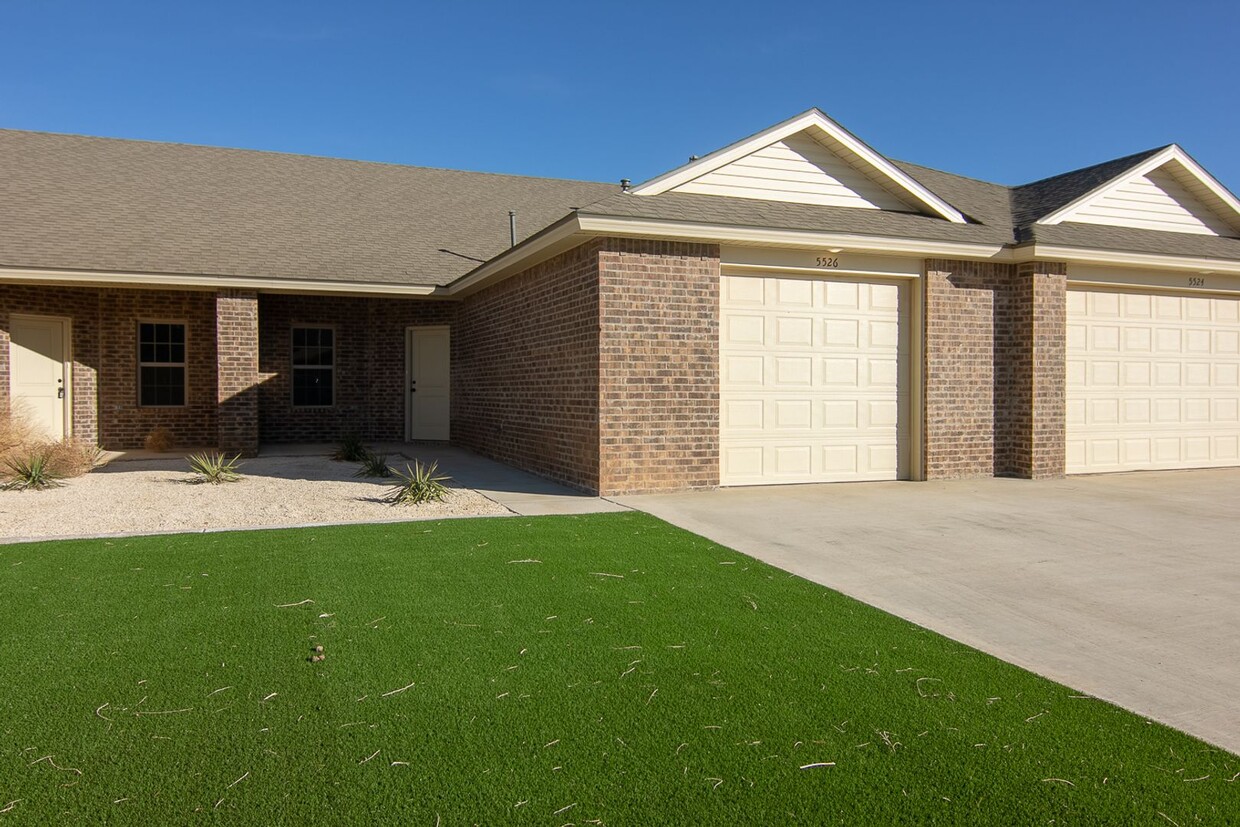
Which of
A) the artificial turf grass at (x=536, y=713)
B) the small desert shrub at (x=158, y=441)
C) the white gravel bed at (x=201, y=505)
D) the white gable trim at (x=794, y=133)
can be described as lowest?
the artificial turf grass at (x=536, y=713)

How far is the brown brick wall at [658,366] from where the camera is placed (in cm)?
990

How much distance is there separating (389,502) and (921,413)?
7047 millimetres

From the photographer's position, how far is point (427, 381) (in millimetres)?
17797

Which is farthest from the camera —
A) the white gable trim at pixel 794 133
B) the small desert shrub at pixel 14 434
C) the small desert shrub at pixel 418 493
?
the small desert shrub at pixel 14 434

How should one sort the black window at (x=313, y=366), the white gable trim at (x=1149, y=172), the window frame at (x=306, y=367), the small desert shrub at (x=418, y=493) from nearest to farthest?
1. the small desert shrub at (x=418, y=493)
2. the white gable trim at (x=1149, y=172)
3. the window frame at (x=306, y=367)
4. the black window at (x=313, y=366)

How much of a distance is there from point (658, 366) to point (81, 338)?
11.3 meters

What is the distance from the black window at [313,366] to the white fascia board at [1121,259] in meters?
12.6

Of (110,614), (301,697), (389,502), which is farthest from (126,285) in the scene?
(301,697)

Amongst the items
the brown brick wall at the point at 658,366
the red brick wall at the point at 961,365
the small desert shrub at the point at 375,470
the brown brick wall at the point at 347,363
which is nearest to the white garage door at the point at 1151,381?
the red brick wall at the point at 961,365

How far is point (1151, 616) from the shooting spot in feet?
17.2

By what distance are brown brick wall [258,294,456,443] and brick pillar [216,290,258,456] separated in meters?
2.58

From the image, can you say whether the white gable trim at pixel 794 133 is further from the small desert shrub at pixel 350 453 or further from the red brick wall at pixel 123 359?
the red brick wall at pixel 123 359

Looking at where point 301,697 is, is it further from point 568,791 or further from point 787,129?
point 787,129

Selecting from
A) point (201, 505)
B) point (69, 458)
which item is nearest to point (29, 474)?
point (69, 458)
